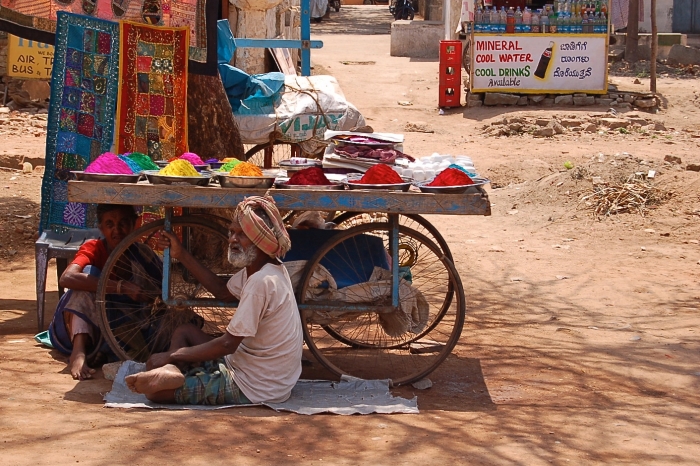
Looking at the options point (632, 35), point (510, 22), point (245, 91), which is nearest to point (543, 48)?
point (510, 22)

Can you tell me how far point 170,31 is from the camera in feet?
19.1

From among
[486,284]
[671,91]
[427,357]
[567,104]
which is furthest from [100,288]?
[671,91]

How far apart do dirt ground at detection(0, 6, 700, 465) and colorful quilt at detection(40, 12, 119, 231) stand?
2.26 feet

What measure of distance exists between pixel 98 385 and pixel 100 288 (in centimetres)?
49

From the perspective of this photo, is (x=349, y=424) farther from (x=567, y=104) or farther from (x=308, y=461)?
(x=567, y=104)

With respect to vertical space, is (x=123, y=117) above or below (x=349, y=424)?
above

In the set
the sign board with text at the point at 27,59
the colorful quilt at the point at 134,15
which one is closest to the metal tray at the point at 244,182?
the colorful quilt at the point at 134,15

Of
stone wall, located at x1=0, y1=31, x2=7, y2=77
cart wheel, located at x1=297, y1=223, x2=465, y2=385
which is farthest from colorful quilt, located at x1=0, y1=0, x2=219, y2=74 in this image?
stone wall, located at x1=0, y1=31, x2=7, y2=77

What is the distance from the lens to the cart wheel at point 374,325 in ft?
15.8

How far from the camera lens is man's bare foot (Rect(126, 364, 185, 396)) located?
423 cm

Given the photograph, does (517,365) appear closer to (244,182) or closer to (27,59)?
(244,182)

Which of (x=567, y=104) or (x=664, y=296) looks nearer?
(x=664, y=296)

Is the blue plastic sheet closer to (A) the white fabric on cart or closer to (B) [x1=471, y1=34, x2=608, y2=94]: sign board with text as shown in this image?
(A) the white fabric on cart

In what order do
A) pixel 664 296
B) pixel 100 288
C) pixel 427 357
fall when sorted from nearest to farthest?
1. pixel 100 288
2. pixel 427 357
3. pixel 664 296
